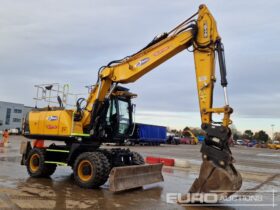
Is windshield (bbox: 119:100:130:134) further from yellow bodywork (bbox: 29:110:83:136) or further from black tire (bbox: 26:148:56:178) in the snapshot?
black tire (bbox: 26:148:56:178)

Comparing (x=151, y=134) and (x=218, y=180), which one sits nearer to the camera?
(x=218, y=180)

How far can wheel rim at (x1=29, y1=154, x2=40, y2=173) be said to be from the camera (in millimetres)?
10797

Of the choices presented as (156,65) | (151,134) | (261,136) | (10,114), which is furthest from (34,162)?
(261,136)

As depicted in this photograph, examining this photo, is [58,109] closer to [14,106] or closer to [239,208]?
[239,208]

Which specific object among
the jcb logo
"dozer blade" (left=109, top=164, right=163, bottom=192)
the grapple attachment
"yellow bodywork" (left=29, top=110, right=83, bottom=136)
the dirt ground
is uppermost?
the jcb logo

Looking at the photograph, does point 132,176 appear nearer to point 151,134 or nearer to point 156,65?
point 156,65

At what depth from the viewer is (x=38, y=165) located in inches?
424

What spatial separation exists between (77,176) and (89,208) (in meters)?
2.48

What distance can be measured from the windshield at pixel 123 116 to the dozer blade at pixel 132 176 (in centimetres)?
145

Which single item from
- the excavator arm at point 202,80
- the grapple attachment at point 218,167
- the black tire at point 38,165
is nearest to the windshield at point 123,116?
the excavator arm at point 202,80

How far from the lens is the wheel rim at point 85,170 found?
9.02 meters

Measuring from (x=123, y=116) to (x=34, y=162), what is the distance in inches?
137

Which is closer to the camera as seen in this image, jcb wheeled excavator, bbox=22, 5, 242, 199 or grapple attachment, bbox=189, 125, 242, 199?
grapple attachment, bbox=189, 125, 242, 199

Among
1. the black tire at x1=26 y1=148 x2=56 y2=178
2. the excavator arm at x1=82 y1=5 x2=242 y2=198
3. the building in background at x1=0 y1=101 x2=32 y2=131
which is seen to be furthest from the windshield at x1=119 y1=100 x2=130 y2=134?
the building in background at x1=0 y1=101 x2=32 y2=131
